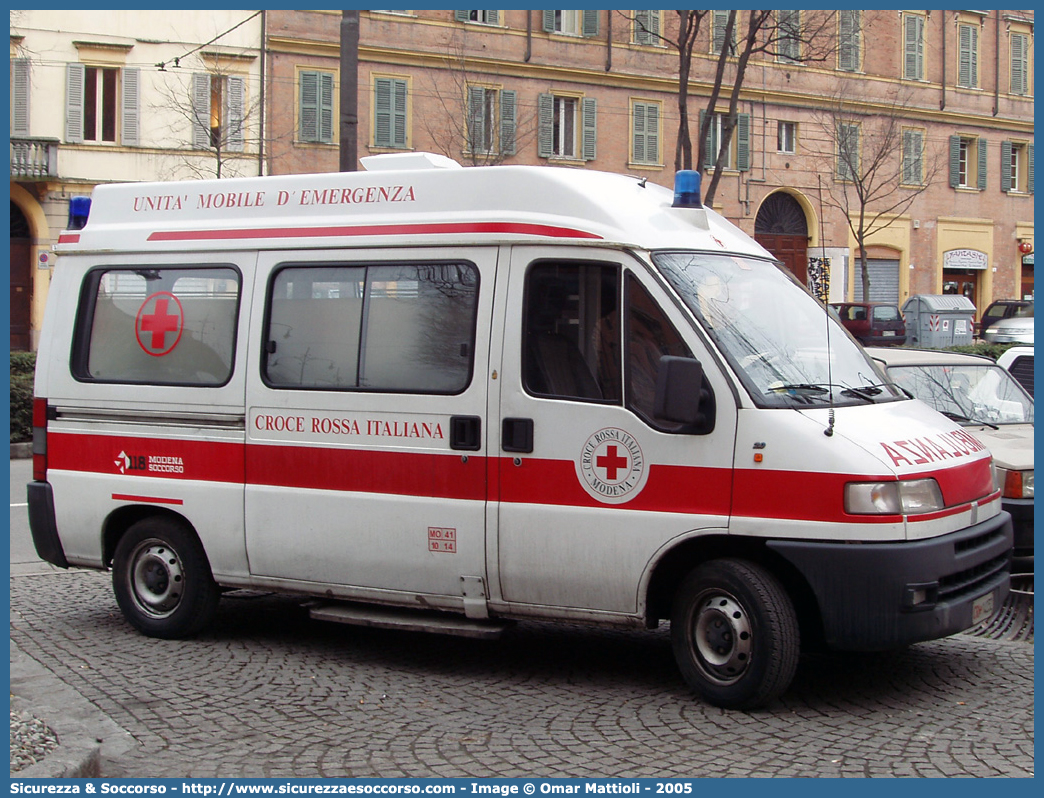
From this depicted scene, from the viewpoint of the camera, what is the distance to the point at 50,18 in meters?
31.8

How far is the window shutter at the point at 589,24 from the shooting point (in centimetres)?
3722

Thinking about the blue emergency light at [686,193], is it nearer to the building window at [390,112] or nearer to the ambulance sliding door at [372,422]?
the ambulance sliding door at [372,422]

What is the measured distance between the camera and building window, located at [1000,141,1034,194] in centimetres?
4669

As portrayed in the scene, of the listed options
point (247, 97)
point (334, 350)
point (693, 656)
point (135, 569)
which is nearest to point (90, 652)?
point (135, 569)

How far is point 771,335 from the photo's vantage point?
6281mm

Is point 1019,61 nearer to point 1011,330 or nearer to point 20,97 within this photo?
point 1011,330

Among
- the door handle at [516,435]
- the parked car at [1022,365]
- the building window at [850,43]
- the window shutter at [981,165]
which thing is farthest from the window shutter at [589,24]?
the door handle at [516,435]

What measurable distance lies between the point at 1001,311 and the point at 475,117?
18.9 metres

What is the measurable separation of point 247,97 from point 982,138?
89.2 ft

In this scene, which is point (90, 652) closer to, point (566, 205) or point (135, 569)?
point (135, 569)

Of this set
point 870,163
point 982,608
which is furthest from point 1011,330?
point 982,608

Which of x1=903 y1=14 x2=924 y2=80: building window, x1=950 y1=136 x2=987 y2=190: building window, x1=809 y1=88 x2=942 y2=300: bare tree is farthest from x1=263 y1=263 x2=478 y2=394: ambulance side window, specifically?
x1=950 y1=136 x2=987 y2=190: building window

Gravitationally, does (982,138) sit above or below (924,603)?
above

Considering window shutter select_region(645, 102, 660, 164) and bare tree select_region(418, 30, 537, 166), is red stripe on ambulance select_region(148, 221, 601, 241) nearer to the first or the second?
bare tree select_region(418, 30, 537, 166)
